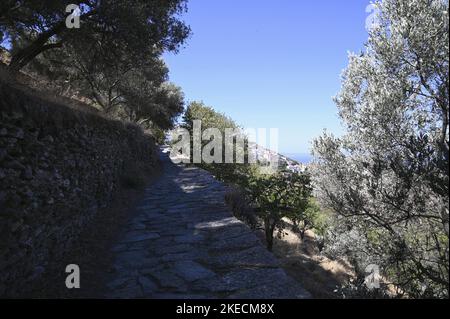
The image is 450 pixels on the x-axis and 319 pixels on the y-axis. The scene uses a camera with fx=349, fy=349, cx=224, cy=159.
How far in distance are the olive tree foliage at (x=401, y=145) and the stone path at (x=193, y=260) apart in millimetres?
2244

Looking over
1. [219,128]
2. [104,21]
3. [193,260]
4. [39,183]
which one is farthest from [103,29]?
[219,128]

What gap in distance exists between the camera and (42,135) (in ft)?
16.6

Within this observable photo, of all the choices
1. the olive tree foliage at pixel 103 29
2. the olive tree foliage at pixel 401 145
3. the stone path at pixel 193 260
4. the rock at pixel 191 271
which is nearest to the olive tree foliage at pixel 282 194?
the stone path at pixel 193 260

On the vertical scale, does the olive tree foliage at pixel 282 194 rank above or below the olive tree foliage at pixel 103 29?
below

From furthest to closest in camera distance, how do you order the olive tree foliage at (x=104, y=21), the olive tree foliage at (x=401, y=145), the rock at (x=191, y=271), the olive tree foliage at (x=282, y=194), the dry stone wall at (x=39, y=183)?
the olive tree foliage at (x=282, y=194), the olive tree foliage at (x=104, y=21), the olive tree foliage at (x=401, y=145), the rock at (x=191, y=271), the dry stone wall at (x=39, y=183)

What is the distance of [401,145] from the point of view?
5754mm

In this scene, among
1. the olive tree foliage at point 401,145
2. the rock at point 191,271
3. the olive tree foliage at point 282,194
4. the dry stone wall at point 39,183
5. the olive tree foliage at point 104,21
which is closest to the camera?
the dry stone wall at point 39,183

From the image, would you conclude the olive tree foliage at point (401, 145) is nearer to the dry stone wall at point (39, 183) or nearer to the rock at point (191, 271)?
the rock at point (191, 271)

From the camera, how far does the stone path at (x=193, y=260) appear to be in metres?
4.20

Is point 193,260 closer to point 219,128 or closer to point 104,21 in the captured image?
point 104,21

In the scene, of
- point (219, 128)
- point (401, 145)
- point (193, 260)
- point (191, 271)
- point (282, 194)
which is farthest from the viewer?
point (219, 128)

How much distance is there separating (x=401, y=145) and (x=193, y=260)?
3.84 metres
